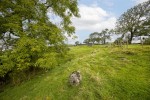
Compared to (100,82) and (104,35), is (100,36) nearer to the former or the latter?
(104,35)

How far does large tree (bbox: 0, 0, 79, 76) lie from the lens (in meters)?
17.1

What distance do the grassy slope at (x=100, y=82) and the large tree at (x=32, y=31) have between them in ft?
7.01

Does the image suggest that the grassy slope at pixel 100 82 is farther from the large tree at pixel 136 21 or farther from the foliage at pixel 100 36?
the foliage at pixel 100 36

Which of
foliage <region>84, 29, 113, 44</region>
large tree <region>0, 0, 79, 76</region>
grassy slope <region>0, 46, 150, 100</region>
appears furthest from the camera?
foliage <region>84, 29, 113, 44</region>

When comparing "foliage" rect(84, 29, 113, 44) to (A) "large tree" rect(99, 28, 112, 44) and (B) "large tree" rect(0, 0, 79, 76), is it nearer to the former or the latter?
(A) "large tree" rect(99, 28, 112, 44)

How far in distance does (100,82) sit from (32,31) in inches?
343

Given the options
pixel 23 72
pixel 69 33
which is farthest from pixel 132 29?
pixel 23 72

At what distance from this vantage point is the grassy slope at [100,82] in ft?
44.7

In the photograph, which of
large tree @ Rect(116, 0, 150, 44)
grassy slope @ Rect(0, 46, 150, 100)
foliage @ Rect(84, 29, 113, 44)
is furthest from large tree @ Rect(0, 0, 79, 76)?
foliage @ Rect(84, 29, 113, 44)

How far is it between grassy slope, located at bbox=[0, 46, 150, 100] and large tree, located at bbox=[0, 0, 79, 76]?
214cm

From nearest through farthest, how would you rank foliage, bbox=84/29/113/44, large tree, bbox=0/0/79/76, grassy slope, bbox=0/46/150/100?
grassy slope, bbox=0/46/150/100 < large tree, bbox=0/0/79/76 < foliage, bbox=84/29/113/44

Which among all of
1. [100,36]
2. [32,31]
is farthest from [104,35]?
[32,31]

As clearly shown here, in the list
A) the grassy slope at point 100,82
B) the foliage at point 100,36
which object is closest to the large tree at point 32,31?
the grassy slope at point 100,82

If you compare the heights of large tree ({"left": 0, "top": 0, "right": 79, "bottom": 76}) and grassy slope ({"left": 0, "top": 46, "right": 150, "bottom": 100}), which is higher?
large tree ({"left": 0, "top": 0, "right": 79, "bottom": 76})
